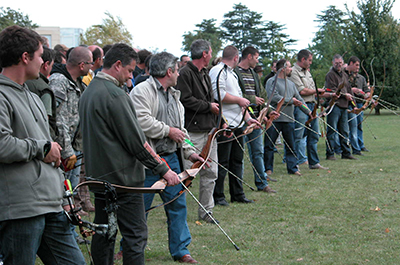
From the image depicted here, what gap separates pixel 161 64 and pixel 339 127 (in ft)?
26.6

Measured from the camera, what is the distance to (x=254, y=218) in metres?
6.38

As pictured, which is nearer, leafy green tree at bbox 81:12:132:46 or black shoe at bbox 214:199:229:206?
black shoe at bbox 214:199:229:206

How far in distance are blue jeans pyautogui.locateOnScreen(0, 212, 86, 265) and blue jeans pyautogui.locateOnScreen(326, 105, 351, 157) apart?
374 inches

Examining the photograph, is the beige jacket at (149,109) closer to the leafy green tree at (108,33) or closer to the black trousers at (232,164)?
the black trousers at (232,164)

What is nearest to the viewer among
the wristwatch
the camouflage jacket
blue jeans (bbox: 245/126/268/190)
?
the wristwatch

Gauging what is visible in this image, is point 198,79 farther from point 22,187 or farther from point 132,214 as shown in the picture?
point 22,187

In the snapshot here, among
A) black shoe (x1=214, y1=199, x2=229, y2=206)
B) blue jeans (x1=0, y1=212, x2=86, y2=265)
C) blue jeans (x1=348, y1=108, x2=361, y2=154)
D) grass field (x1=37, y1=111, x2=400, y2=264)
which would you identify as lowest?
black shoe (x1=214, y1=199, x2=229, y2=206)

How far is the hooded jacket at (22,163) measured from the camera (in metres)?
2.51

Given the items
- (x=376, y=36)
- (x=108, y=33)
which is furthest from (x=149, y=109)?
(x=108, y=33)

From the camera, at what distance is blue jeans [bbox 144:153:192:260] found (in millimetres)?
4668

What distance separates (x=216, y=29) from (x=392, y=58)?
49.4 metres

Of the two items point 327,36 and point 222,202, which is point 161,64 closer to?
point 222,202

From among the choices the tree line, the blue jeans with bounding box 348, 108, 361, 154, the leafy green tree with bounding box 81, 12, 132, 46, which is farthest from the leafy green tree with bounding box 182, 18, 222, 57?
the blue jeans with bounding box 348, 108, 361, 154

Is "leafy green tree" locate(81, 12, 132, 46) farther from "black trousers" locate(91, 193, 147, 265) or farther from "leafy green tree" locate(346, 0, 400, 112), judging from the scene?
"black trousers" locate(91, 193, 147, 265)
